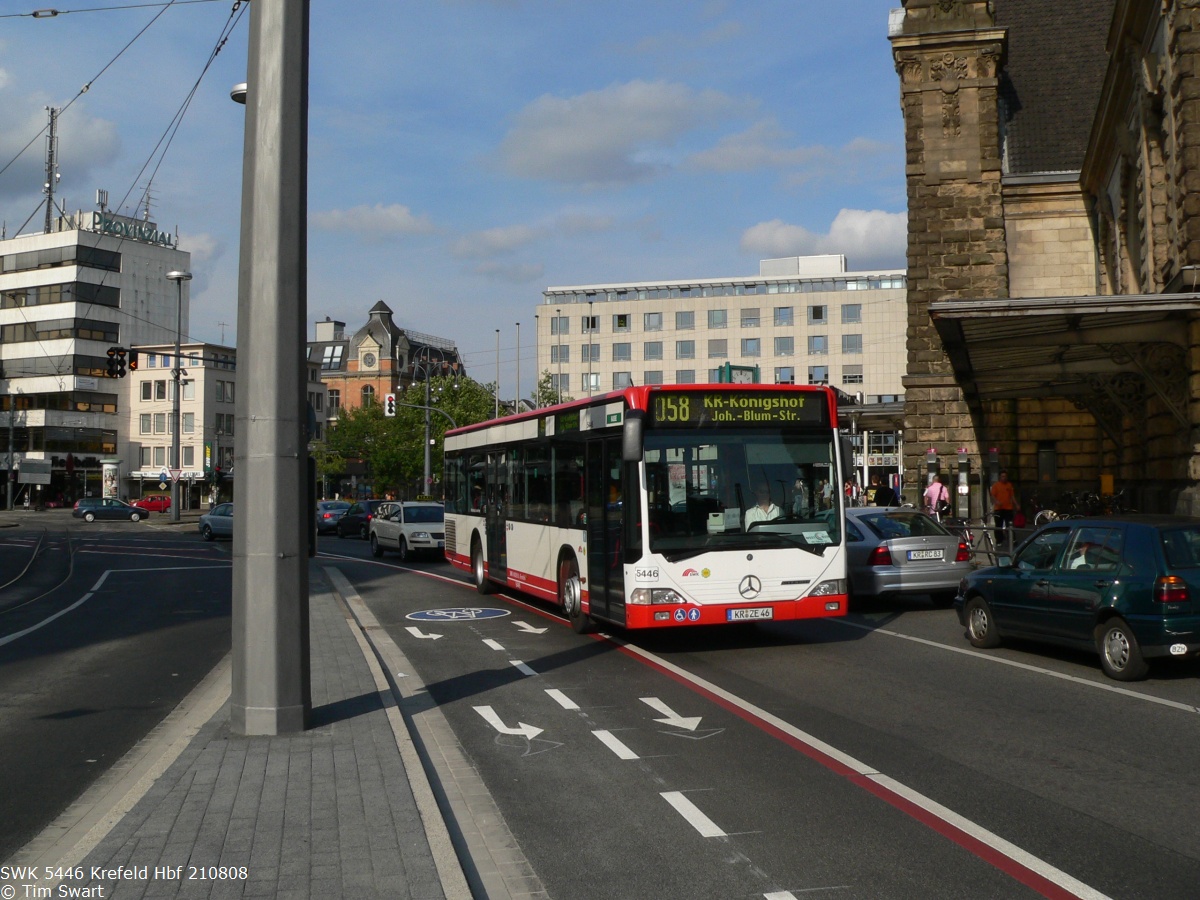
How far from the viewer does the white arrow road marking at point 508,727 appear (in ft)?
29.5

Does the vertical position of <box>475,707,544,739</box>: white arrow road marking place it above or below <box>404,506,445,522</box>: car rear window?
below

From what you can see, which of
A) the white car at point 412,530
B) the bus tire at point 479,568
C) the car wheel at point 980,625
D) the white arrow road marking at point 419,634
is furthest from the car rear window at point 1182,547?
the white car at point 412,530

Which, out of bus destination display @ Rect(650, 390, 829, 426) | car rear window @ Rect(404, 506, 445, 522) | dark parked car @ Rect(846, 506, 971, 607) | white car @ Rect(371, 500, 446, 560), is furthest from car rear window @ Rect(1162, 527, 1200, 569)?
car rear window @ Rect(404, 506, 445, 522)

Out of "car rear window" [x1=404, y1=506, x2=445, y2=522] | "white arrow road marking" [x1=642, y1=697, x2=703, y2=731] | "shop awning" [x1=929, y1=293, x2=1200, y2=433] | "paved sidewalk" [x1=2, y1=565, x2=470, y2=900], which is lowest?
"white arrow road marking" [x1=642, y1=697, x2=703, y2=731]

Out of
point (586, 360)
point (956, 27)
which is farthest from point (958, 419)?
point (586, 360)

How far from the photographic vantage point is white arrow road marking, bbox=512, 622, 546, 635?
15539 mm

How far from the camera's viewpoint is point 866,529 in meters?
18.4

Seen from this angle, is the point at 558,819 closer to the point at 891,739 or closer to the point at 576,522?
the point at 891,739

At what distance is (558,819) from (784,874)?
150 cm

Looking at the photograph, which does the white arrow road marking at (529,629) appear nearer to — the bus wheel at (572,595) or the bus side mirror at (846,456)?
the bus wheel at (572,595)

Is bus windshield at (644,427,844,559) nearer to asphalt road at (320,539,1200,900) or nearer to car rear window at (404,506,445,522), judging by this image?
asphalt road at (320,539,1200,900)

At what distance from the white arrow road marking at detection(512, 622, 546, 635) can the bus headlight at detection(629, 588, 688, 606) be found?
9.52 ft

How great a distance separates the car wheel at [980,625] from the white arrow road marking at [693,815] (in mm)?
7228

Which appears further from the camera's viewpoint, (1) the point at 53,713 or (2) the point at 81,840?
(1) the point at 53,713
